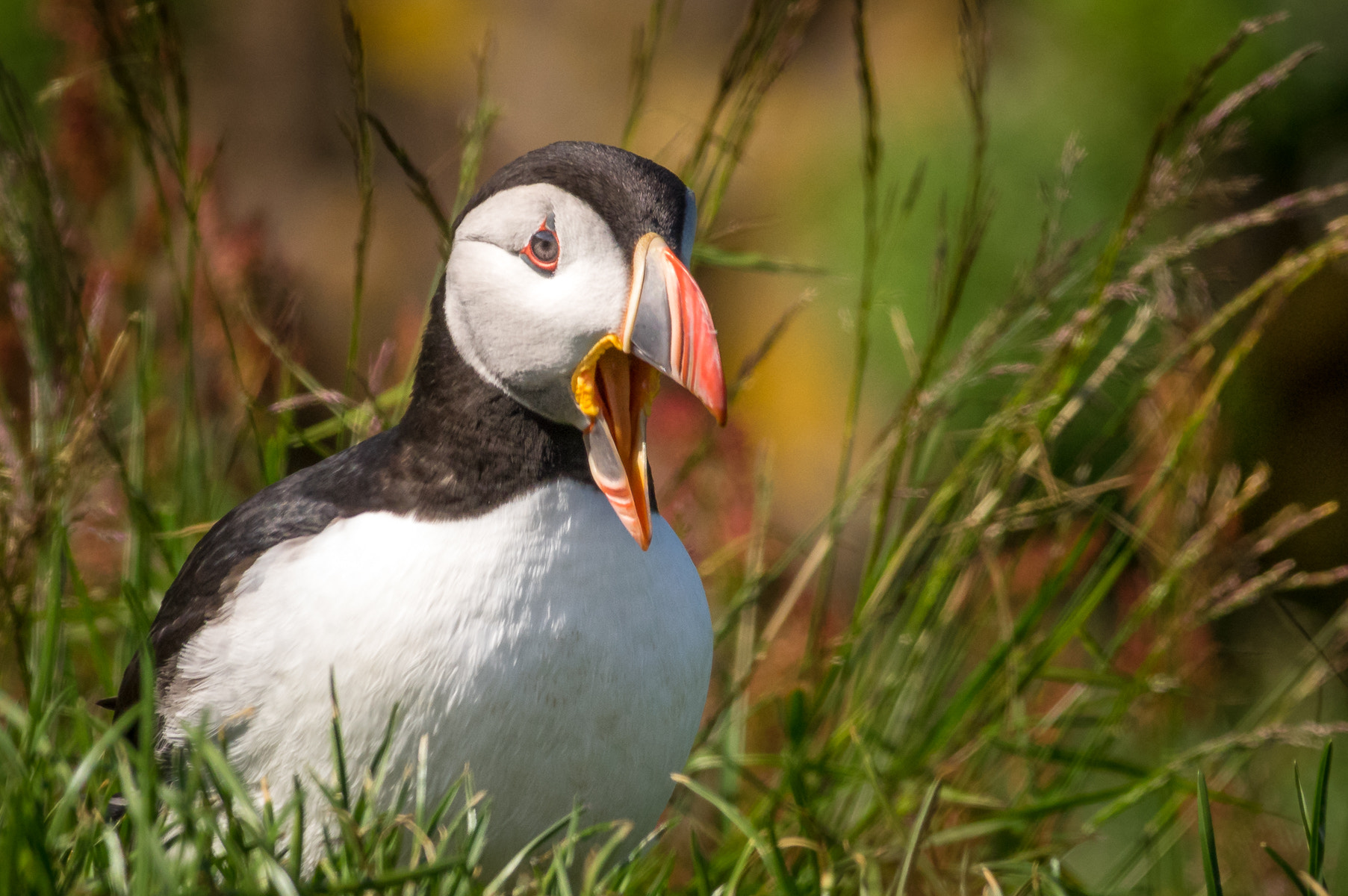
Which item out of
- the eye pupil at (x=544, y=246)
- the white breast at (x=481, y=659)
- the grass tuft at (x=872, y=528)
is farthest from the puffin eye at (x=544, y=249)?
the grass tuft at (x=872, y=528)

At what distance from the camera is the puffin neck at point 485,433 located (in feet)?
5.55

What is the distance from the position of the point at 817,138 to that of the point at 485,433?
375 centimetres

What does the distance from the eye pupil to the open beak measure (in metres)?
0.13

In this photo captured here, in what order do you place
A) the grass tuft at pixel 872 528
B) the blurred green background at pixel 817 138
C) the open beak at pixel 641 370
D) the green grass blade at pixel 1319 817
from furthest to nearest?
the blurred green background at pixel 817 138 < the grass tuft at pixel 872 528 < the green grass blade at pixel 1319 817 < the open beak at pixel 641 370

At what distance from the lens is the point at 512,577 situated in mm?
1625

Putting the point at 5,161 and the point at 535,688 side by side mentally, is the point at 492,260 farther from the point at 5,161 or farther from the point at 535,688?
the point at 5,161

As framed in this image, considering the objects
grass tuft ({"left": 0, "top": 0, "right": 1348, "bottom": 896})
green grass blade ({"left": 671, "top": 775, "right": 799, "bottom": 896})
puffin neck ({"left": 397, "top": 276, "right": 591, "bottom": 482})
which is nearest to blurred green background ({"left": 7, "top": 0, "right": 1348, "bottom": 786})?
grass tuft ({"left": 0, "top": 0, "right": 1348, "bottom": 896})

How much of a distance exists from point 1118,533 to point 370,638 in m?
1.70

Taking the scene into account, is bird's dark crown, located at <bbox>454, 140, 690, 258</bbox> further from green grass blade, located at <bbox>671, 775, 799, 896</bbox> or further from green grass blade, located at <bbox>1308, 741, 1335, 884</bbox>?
green grass blade, located at <bbox>1308, 741, 1335, 884</bbox>

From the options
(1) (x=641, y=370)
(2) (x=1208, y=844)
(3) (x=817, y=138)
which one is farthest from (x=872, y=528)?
(3) (x=817, y=138)

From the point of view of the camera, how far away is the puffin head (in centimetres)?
150

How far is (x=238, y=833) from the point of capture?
1386 mm

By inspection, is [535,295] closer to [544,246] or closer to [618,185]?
[544,246]

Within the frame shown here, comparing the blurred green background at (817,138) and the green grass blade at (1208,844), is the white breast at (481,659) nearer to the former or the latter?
the green grass blade at (1208,844)
